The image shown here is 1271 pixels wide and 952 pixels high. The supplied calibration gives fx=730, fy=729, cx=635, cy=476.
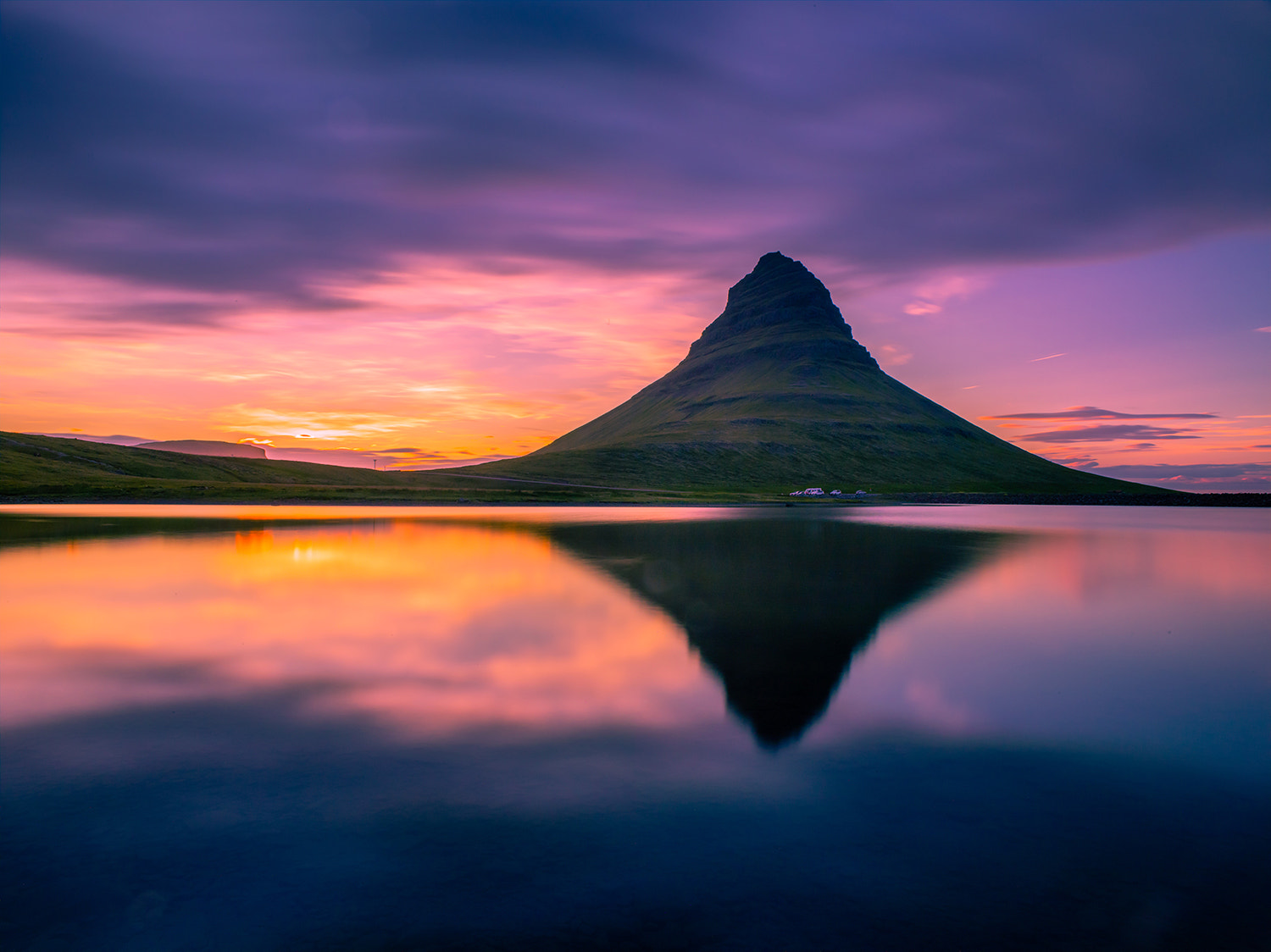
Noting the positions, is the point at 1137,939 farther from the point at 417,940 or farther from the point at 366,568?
the point at 366,568

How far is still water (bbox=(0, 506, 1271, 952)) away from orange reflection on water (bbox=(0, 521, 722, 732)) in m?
0.16

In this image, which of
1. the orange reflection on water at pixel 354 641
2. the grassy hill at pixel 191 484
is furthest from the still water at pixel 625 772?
the grassy hill at pixel 191 484

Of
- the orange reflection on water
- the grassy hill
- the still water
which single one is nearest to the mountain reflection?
the still water

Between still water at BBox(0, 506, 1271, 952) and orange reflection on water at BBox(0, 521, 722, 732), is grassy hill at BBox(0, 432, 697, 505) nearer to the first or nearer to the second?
orange reflection on water at BBox(0, 521, 722, 732)

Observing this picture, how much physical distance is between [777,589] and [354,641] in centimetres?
1814

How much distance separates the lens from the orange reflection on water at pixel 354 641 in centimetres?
1585

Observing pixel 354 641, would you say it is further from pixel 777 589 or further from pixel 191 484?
pixel 191 484

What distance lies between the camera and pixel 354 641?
2148cm

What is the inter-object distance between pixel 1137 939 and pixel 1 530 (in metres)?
76.9

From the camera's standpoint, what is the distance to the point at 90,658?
63.2 feet

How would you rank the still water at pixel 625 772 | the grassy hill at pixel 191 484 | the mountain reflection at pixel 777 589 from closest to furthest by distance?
the still water at pixel 625 772 < the mountain reflection at pixel 777 589 < the grassy hill at pixel 191 484

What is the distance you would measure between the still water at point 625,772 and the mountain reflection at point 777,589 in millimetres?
228

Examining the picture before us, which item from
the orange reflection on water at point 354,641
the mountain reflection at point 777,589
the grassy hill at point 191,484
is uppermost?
the grassy hill at point 191,484

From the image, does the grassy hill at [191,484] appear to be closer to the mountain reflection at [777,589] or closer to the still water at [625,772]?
the mountain reflection at [777,589]
